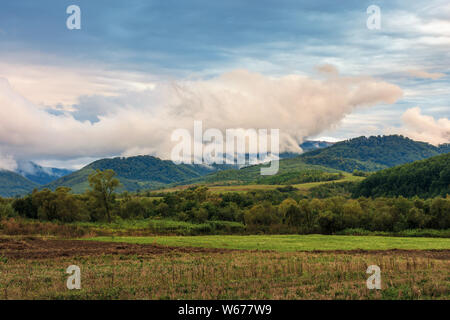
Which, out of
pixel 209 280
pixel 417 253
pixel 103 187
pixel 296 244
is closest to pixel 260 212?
pixel 103 187

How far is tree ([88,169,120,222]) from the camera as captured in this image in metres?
110

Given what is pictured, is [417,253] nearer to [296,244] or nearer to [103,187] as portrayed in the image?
[296,244]

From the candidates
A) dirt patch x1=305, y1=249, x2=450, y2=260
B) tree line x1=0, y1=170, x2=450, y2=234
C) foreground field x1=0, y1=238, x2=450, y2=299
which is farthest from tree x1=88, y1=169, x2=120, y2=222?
dirt patch x1=305, y1=249, x2=450, y2=260

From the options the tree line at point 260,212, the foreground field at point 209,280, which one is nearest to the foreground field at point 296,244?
the foreground field at point 209,280

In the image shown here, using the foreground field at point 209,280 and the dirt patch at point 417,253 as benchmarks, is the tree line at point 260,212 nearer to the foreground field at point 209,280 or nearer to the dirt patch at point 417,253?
the dirt patch at point 417,253

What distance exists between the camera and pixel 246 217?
130625mm

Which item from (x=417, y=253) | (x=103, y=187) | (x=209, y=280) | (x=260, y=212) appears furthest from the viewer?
(x=260, y=212)

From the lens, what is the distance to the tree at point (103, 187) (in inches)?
4318

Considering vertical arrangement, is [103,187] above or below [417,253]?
above

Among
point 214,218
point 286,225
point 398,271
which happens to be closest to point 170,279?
point 398,271

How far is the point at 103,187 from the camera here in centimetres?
11138

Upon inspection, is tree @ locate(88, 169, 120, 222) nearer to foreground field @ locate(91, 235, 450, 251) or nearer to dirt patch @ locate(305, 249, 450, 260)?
foreground field @ locate(91, 235, 450, 251)

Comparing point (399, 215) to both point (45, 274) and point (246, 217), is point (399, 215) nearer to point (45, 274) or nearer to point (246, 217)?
point (246, 217)
